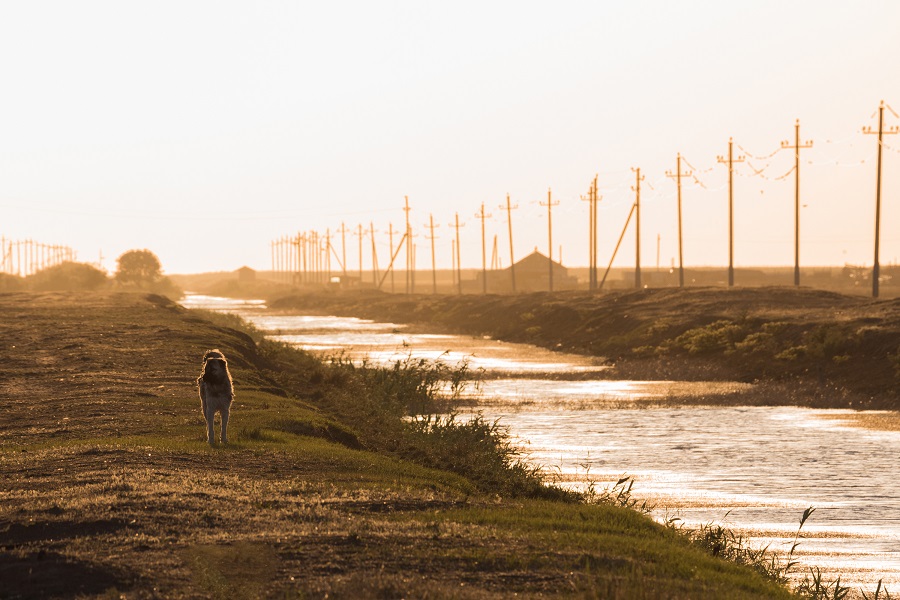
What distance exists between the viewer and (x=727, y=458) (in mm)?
27594

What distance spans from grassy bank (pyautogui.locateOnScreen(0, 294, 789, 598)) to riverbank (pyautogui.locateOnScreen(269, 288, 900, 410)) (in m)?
20.6

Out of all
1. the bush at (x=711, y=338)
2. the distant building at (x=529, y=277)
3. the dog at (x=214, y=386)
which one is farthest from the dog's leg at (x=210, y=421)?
the distant building at (x=529, y=277)

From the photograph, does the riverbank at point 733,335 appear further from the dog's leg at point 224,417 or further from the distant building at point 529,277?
the distant building at point 529,277

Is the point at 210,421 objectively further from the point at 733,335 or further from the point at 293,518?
the point at 733,335

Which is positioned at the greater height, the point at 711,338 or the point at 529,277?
the point at 529,277

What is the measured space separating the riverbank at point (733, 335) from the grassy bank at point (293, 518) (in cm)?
2065

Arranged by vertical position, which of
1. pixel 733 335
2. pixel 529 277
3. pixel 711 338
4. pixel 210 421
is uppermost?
pixel 529 277

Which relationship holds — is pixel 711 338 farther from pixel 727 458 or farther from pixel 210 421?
pixel 210 421

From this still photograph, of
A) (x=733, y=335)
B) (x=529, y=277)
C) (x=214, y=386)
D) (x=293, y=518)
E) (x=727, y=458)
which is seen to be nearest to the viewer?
(x=293, y=518)

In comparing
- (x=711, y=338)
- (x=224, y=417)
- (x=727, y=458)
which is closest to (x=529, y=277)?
(x=711, y=338)

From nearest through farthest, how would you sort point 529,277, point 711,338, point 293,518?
point 293,518
point 711,338
point 529,277

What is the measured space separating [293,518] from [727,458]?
15.4 meters

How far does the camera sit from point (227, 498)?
1540cm

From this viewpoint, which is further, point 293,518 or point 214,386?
point 214,386
